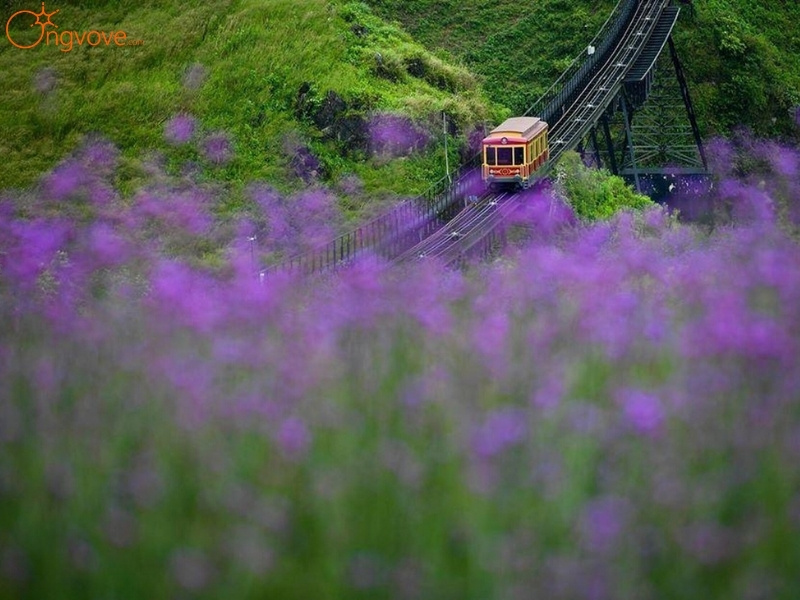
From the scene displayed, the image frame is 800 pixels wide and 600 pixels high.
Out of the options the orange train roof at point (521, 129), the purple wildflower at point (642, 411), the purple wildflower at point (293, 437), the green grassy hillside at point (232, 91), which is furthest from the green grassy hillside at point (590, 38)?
the purple wildflower at point (293, 437)

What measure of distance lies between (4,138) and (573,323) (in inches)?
938

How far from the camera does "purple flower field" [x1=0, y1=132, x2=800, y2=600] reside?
165 inches

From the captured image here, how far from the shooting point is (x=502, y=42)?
123 ft

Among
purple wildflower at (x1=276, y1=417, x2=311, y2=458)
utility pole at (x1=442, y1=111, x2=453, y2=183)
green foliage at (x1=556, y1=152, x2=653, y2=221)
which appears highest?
purple wildflower at (x1=276, y1=417, x2=311, y2=458)

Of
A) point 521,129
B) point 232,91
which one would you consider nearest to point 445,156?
point 521,129

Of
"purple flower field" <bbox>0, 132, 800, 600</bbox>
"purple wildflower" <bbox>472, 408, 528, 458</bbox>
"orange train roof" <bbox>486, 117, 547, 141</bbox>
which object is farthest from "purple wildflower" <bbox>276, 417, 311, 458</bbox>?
"orange train roof" <bbox>486, 117, 547, 141</bbox>

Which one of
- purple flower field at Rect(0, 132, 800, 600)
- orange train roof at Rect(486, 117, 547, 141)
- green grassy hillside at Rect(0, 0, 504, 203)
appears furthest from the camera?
green grassy hillside at Rect(0, 0, 504, 203)

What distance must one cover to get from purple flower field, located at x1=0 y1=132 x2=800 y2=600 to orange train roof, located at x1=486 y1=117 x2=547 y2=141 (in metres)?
18.9

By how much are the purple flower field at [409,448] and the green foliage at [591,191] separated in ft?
62.1

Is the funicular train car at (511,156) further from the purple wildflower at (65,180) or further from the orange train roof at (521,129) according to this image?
the purple wildflower at (65,180)

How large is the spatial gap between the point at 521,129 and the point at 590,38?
13.4 m

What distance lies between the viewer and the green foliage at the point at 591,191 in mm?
25016

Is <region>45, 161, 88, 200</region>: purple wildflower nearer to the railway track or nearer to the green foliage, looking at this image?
the railway track


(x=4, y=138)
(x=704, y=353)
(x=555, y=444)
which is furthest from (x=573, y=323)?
(x=4, y=138)
